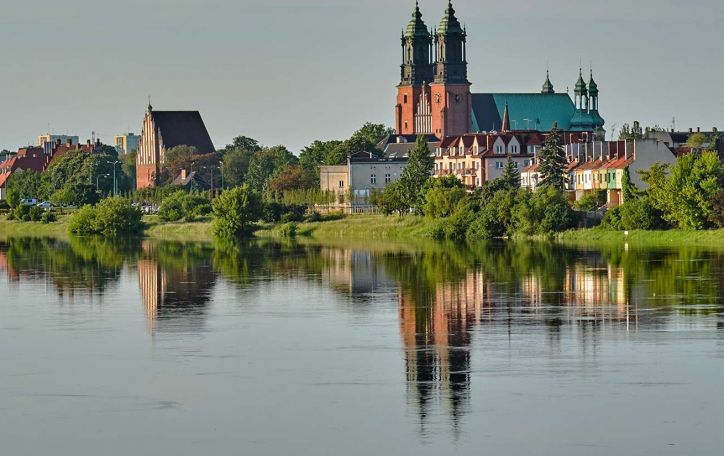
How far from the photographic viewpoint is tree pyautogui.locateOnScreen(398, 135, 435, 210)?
372 ft

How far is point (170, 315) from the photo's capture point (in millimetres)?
49250

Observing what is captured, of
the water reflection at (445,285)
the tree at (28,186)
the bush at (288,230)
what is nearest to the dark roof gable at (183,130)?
the tree at (28,186)

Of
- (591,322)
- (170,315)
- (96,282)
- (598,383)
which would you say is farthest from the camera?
(96,282)

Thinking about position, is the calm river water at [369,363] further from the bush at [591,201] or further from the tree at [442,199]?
the tree at [442,199]

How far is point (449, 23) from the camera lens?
16925 centimetres

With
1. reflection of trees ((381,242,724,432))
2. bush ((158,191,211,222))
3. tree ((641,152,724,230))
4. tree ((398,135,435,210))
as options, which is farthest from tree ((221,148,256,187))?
reflection of trees ((381,242,724,432))

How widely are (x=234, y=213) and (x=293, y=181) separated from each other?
38.6m

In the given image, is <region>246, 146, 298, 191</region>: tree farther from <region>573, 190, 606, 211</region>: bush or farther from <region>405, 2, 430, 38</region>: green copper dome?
<region>573, 190, 606, 211</region>: bush

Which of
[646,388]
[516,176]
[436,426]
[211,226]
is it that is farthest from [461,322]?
[211,226]

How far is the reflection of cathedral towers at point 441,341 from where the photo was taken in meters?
33.9

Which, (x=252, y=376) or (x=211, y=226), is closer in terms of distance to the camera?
(x=252, y=376)

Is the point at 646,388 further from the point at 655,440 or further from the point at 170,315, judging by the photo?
the point at 170,315

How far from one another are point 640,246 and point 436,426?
52250 millimetres

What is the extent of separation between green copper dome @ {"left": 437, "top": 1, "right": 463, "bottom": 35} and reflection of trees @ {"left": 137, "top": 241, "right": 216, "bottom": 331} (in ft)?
266
